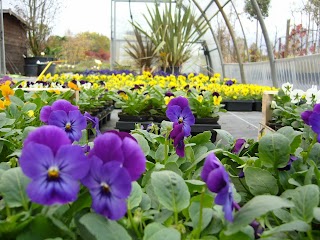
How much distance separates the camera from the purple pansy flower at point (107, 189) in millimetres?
514

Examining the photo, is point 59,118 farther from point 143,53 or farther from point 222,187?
point 143,53

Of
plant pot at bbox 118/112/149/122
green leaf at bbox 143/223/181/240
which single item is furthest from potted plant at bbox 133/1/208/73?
green leaf at bbox 143/223/181/240

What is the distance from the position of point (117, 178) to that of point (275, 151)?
0.42m

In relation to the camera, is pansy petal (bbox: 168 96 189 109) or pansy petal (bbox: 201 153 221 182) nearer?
pansy petal (bbox: 201 153 221 182)

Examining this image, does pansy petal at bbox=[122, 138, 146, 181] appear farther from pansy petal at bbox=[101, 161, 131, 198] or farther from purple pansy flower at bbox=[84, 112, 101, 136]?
purple pansy flower at bbox=[84, 112, 101, 136]

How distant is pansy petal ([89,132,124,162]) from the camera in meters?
0.52

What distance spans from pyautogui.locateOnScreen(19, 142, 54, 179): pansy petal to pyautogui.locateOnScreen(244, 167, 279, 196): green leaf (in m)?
0.41

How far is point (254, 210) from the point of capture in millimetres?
537

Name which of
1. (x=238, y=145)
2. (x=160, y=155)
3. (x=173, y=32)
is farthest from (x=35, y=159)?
(x=173, y=32)

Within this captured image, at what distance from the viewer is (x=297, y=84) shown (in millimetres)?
6090

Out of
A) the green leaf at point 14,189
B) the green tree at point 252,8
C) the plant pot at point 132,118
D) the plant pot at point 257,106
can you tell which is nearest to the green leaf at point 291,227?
the green leaf at point 14,189

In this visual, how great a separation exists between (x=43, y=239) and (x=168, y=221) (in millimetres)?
197

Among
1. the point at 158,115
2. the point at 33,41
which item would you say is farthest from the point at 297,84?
the point at 33,41

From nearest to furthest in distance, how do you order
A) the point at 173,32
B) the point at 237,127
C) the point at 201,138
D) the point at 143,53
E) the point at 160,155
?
the point at 160,155
the point at 201,138
the point at 237,127
the point at 173,32
the point at 143,53
